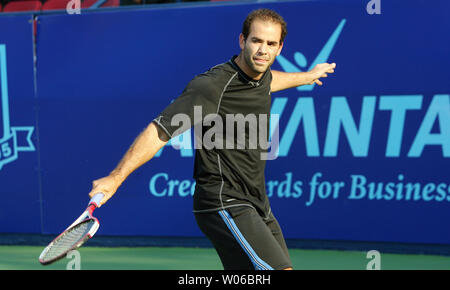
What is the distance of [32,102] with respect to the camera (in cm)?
796

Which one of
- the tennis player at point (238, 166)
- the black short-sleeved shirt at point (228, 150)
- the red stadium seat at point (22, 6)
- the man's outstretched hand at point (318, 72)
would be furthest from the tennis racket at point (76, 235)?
the red stadium seat at point (22, 6)

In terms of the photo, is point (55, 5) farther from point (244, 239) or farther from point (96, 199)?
point (96, 199)

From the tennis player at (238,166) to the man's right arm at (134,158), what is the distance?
0.13m

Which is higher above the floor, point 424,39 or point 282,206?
point 424,39

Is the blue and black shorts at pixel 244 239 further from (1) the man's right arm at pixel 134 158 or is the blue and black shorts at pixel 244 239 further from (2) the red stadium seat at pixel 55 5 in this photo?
(2) the red stadium seat at pixel 55 5

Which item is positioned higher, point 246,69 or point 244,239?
point 246,69

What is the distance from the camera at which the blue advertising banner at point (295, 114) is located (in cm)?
704

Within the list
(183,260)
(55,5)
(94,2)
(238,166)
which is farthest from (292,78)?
(55,5)

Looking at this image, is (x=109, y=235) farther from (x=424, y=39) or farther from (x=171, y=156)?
(x=424, y=39)

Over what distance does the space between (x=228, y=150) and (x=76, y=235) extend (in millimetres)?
983

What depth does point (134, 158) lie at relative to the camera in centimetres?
341

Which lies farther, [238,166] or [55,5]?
[55,5]
